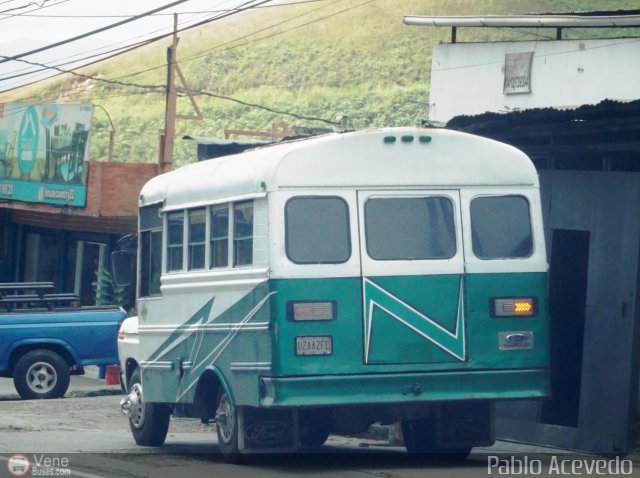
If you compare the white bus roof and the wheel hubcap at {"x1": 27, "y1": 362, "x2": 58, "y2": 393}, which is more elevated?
the white bus roof

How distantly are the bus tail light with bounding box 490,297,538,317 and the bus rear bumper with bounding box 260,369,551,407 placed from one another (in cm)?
48

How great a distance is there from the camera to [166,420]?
13516 millimetres

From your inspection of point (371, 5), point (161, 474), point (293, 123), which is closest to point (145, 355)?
point (161, 474)

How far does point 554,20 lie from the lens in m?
25.1

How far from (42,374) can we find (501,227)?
10.9 meters

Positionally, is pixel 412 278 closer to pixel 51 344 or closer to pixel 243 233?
pixel 243 233

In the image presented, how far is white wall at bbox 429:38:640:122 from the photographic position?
24609mm

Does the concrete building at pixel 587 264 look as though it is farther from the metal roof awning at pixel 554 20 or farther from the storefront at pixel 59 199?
the storefront at pixel 59 199

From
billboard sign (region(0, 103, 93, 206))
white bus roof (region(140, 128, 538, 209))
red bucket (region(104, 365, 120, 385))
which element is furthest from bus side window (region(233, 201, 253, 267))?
billboard sign (region(0, 103, 93, 206))

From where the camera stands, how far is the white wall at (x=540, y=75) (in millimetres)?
24609

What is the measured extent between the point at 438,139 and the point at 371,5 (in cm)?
9173

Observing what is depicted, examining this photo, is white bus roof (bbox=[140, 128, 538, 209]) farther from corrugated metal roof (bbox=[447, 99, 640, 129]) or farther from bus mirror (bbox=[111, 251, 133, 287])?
bus mirror (bbox=[111, 251, 133, 287])

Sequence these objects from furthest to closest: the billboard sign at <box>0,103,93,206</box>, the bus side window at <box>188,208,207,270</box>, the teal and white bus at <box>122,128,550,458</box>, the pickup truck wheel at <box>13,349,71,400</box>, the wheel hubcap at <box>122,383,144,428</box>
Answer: the billboard sign at <box>0,103,93,206</box> → the pickup truck wheel at <box>13,349,71,400</box> → the wheel hubcap at <box>122,383,144,428</box> → the bus side window at <box>188,208,207,270</box> → the teal and white bus at <box>122,128,550,458</box>

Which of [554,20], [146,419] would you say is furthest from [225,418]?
[554,20]
